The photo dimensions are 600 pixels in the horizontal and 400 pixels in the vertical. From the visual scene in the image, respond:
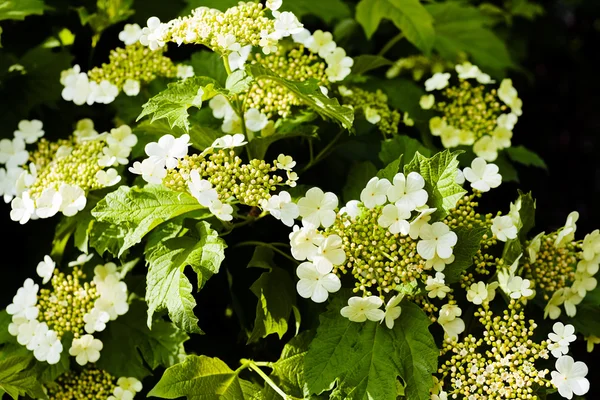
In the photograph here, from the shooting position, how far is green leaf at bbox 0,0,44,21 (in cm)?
177

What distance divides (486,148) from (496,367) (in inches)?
27.2

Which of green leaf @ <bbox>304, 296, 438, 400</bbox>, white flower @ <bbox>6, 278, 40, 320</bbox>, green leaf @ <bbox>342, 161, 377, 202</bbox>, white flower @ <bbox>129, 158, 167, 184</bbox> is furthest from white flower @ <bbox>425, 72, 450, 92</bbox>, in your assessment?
white flower @ <bbox>6, 278, 40, 320</bbox>

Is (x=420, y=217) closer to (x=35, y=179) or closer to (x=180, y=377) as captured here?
(x=180, y=377)

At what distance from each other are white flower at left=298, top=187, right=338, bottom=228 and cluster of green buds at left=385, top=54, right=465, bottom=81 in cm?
92

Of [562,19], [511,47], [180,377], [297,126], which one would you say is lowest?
[562,19]

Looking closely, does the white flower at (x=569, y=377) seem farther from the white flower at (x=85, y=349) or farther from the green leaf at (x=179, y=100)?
the white flower at (x=85, y=349)

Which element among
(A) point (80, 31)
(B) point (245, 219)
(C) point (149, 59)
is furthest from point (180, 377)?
(A) point (80, 31)

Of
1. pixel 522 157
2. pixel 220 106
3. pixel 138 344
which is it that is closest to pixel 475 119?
pixel 522 157

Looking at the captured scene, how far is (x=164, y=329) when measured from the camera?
1.55m

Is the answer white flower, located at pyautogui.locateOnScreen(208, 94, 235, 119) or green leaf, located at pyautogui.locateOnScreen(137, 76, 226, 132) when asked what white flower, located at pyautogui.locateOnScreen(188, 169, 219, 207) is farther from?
white flower, located at pyautogui.locateOnScreen(208, 94, 235, 119)

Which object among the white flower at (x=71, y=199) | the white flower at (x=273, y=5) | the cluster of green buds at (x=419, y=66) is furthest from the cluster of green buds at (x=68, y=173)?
the cluster of green buds at (x=419, y=66)

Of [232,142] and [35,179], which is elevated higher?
[232,142]

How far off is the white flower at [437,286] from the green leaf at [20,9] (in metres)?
1.20

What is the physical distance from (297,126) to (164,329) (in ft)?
1.77
